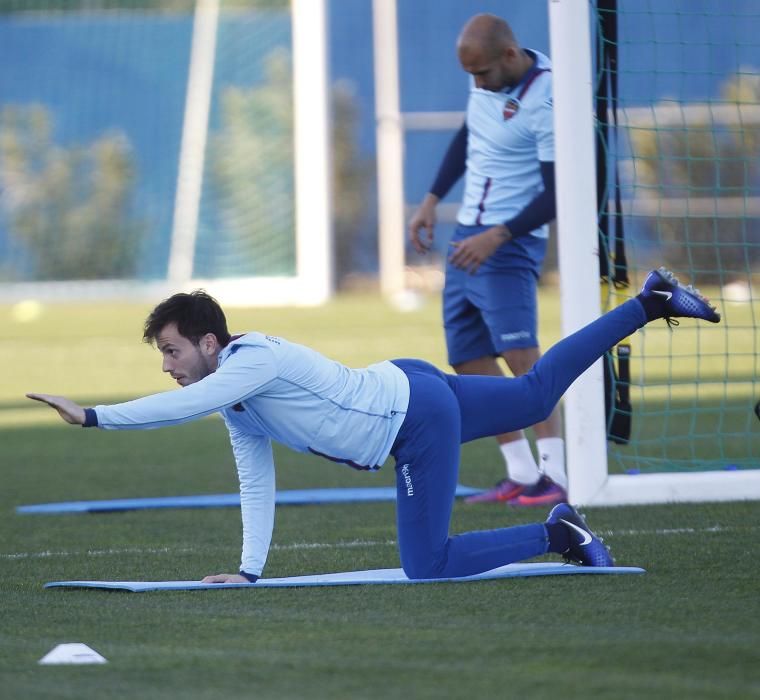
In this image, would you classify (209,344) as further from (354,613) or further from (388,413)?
(354,613)

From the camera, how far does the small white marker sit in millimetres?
3414

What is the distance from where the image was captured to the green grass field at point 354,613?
10.4 ft

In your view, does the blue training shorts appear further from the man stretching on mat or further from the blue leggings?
the blue leggings

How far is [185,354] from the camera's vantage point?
13.9 feet

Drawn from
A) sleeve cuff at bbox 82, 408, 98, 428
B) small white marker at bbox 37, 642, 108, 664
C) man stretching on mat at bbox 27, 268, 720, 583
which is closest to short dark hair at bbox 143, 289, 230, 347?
man stretching on mat at bbox 27, 268, 720, 583

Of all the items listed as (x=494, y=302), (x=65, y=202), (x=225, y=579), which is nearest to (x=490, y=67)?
(x=494, y=302)

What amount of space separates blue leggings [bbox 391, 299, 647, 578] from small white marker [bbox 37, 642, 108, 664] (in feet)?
3.95

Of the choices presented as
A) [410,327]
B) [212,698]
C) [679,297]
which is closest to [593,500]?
[679,297]

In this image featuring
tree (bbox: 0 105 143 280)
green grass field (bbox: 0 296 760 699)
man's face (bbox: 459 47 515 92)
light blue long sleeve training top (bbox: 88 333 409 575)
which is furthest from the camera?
tree (bbox: 0 105 143 280)

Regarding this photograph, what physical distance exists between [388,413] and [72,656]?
129cm

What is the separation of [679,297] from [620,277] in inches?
65.5

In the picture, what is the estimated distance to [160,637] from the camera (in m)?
3.70

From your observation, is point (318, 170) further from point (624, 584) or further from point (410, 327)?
point (624, 584)

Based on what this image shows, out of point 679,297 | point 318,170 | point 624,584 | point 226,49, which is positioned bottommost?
point 624,584
